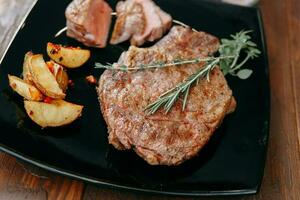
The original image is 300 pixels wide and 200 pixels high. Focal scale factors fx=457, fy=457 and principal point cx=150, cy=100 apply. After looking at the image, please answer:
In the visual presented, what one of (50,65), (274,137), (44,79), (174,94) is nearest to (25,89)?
(44,79)

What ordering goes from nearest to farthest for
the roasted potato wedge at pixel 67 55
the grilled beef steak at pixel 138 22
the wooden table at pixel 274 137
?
1. the wooden table at pixel 274 137
2. the roasted potato wedge at pixel 67 55
3. the grilled beef steak at pixel 138 22

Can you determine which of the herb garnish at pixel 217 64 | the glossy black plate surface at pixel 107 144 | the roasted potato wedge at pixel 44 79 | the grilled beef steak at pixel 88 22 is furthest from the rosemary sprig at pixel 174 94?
the grilled beef steak at pixel 88 22

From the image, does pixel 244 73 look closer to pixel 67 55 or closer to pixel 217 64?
pixel 217 64

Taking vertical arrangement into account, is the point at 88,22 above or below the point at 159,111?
above

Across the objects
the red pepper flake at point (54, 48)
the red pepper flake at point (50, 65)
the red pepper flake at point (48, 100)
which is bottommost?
the red pepper flake at point (48, 100)

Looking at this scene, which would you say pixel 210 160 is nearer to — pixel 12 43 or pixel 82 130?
pixel 82 130

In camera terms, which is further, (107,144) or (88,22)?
(88,22)

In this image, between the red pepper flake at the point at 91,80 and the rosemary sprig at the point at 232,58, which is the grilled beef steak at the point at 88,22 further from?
the rosemary sprig at the point at 232,58

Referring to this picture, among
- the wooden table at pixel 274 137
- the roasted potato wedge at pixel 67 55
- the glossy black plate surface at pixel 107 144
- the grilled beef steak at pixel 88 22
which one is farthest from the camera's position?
the grilled beef steak at pixel 88 22
